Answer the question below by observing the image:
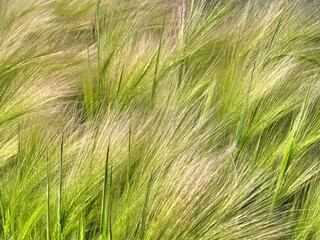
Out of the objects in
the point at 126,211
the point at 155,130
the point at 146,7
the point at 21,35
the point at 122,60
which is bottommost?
the point at 126,211

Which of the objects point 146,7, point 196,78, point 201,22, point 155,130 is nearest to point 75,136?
point 155,130

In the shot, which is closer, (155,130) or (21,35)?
(155,130)

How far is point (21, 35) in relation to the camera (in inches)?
53.8

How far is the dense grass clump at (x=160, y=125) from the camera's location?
75 centimetres

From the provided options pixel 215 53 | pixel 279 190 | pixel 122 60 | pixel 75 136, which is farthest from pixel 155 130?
pixel 215 53

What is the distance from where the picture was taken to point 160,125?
0.92 meters

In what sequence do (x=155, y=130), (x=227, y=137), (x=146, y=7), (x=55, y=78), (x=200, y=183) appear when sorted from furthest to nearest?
Answer: (x=146, y=7)
(x=55, y=78)
(x=227, y=137)
(x=155, y=130)
(x=200, y=183)

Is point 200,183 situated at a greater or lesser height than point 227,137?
lesser

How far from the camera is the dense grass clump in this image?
749mm

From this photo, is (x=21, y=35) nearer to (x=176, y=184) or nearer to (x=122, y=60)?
(x=122, y=60)

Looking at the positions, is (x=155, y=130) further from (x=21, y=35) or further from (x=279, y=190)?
(x=21, y=35)

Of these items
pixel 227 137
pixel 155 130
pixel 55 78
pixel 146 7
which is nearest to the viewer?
A: pixel 155 130

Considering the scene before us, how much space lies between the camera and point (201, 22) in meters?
1.38

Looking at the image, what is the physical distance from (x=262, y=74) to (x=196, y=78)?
22 centimetres
